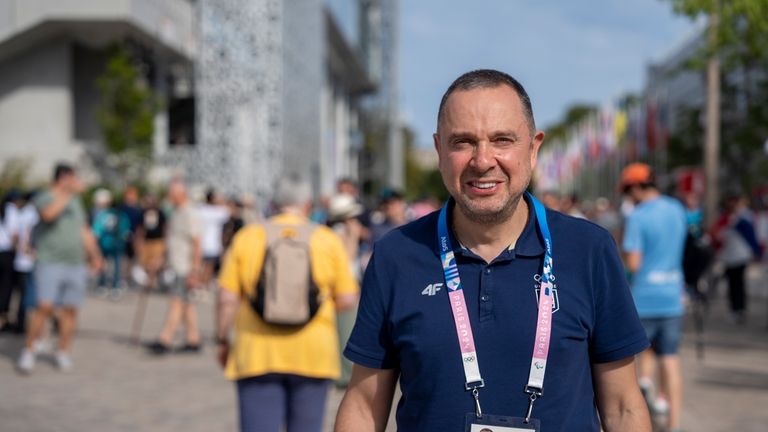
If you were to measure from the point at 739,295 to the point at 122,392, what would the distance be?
981cm

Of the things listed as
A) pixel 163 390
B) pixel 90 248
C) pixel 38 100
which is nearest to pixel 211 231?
pixel 90 248

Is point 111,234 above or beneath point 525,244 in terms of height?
beneath

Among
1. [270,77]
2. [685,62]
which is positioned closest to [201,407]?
[685,62]

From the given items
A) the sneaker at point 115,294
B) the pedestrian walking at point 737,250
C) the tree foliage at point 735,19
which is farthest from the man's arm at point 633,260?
the sneaker at point 115,294

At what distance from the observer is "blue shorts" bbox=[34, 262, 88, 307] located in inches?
434

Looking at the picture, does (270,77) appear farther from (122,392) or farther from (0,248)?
(122,392)

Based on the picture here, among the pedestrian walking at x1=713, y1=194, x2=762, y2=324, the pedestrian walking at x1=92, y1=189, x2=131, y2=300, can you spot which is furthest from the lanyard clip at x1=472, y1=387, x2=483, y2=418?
the pedestrian walking at x1=92, y1=189, x2=131, y2=300

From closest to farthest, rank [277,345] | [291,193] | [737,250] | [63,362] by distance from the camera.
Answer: [277,345] → [291,193] → [63,362] → [737,250]

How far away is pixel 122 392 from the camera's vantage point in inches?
403

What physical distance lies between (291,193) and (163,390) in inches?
189

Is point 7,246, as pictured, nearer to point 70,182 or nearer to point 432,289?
point 70,182

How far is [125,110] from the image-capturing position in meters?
34.6

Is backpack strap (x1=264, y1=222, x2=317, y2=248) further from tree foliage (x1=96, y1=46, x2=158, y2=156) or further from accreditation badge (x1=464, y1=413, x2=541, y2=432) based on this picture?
tree foliage (x1=96, y1=46, x2=158, y2=156)

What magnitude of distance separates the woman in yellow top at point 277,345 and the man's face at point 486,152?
2826 mm
